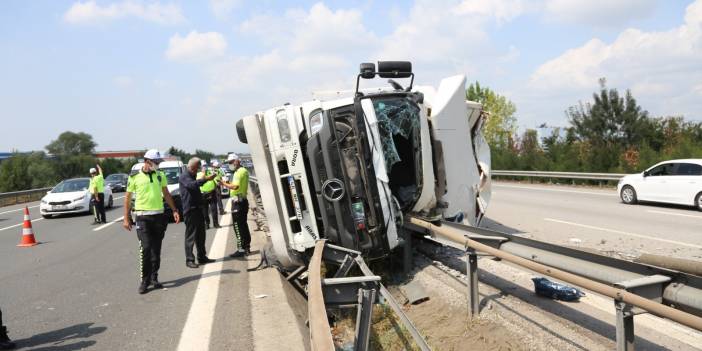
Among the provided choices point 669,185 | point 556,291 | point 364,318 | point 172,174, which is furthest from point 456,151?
→ point 172,174

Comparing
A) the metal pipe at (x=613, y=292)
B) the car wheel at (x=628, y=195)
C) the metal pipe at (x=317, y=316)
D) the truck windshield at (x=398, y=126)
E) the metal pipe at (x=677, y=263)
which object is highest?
the truck windshield at (x=398, y=126)

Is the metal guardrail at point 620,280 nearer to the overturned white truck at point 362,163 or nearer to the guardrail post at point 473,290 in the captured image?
the guardrail post at point 473,290

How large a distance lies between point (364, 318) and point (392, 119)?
2976mm

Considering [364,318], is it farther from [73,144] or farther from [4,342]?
[73,144]

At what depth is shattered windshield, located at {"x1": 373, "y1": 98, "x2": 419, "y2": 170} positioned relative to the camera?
5.83m

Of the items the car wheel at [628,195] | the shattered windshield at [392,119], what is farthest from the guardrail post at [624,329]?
the car wheel at [628,195]

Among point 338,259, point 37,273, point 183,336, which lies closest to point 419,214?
point 338,259

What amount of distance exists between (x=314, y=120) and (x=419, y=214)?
5.81ft

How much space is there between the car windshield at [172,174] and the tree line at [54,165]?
101 cm

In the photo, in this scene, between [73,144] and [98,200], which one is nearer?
[98,200]

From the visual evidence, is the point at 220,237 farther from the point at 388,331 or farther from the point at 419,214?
the point at 388,331

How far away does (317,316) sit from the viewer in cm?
316

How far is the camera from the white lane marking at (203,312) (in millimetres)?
4609

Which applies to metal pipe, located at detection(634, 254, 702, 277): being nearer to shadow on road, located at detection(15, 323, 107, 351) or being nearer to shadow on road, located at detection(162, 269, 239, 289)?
shadow on road, located at detection(15, 323, 107, 351)
